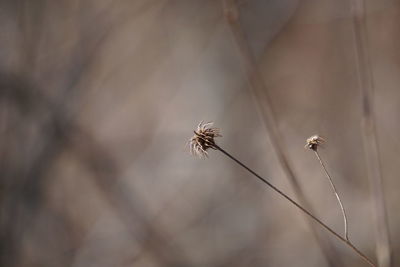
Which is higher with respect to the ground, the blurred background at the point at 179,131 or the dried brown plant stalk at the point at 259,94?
the blurred background at the point at 179,131

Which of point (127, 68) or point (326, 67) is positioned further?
point (127, 68)

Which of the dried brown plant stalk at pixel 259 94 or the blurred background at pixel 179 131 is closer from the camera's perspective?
the dried brown plant stalk at pixel 259 94

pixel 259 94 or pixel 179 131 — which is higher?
pixel 179 131

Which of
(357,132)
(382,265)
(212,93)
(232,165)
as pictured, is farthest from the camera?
(212,93)

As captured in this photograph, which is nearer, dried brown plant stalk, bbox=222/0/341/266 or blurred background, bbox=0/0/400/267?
dried brown plant stalk, bbox=222/0/341/266

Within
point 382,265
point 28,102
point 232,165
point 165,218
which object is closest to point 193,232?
point 165,218

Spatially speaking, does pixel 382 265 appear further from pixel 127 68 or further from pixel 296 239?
pixel 127 68

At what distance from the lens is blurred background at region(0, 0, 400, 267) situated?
2.48 meters

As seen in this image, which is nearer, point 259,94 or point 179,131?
point 259,94

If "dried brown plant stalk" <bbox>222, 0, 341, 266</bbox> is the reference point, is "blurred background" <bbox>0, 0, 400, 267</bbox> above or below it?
above

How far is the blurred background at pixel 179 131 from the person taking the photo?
2.48 m

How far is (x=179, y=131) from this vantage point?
270 centimetres

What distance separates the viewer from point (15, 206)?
98.5 inches

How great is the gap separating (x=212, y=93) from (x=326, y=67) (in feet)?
1.87
